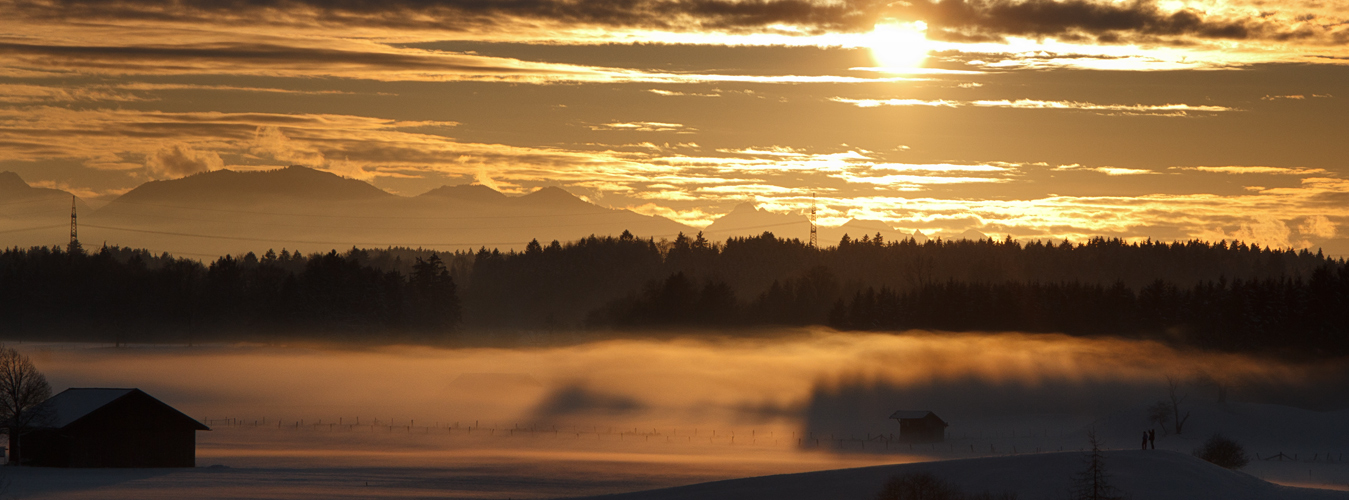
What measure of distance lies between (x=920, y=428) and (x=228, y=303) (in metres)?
113

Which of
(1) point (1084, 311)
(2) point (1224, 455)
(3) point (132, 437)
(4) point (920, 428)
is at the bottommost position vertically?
(4) point (920, 428)

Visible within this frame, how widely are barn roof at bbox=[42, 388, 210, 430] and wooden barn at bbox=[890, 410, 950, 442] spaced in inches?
2571

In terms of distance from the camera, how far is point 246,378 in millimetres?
159250

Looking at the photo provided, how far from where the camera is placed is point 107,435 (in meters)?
74.4

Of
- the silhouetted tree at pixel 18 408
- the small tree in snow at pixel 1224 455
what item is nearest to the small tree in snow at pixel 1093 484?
the small tree in snow at pixel 1224 455

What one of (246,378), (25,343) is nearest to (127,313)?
(25,343)

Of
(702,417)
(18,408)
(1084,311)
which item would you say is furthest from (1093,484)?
(1084,311)

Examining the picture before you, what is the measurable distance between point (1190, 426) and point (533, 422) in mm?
64643

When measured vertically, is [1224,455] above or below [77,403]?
below

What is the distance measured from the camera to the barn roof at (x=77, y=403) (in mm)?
73312

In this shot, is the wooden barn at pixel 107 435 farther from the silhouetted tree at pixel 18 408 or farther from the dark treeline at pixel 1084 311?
the dark treeline at pixel 1084 311

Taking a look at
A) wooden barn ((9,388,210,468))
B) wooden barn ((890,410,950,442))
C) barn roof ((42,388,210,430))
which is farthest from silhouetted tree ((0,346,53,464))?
wooden barn ((890,410,950,442))

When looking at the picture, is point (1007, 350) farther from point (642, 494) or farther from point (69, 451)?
point (69, 451)

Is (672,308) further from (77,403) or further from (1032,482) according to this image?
(1032,482)
